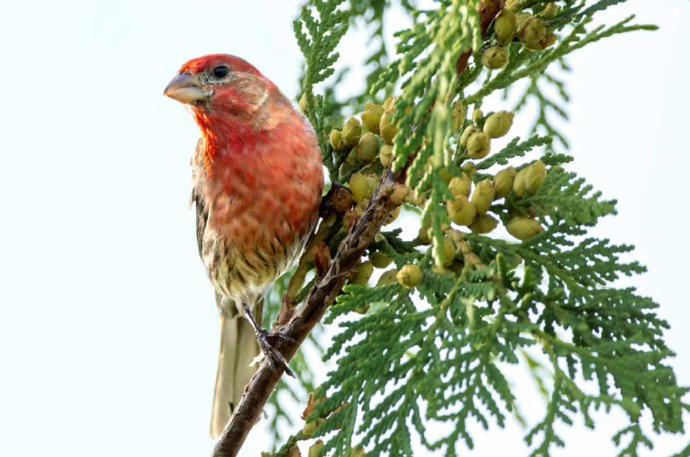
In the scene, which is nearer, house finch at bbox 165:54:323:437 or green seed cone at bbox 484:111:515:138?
green seed cone at bbox 484:111:515:138

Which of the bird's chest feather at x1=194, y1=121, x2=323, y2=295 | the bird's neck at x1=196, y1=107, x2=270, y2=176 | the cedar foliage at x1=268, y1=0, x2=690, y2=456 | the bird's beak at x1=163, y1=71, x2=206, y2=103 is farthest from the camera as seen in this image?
the bird's beak at x1=163, y1=71, x2=206, y2=103

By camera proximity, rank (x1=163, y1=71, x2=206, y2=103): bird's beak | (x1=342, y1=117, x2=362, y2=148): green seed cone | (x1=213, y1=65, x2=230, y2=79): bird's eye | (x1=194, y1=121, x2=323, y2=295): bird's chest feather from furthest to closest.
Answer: (x1=213, y1=65, x2=230, y2=79): bird's eye < (x1=163, y1=71, x2=206, y2=103): bird's beak < (x1=194, y1=121, x2=323, y2=295): bird's chest feather < (x1=342, y1=117, x2=362, y2=148): green seed cone

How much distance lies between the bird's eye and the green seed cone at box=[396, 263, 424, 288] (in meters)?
2.04

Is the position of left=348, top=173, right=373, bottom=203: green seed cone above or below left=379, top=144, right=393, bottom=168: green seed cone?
above

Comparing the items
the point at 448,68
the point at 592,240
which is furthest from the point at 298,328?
the point at 448,68

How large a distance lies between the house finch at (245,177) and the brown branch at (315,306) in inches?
22.0

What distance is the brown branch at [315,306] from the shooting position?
273cm

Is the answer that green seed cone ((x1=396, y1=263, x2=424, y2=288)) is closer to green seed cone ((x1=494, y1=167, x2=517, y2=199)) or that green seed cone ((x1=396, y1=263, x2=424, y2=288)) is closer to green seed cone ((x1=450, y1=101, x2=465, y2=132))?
green seed cone ((x1=494, y1=167, x2=517, y2=199))

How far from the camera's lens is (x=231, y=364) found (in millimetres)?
4777

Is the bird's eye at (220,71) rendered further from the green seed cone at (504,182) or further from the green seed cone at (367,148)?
the green seed cone at (504,182)

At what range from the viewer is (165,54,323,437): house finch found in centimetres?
383

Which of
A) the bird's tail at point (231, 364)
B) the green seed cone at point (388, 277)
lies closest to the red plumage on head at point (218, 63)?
the bird's tail at point (231, 364)

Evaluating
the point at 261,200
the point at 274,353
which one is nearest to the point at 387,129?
the point at 274,353

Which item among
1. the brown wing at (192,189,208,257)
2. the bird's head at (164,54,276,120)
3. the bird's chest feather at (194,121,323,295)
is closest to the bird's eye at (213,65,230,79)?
the bird's head at (164,54,276,120)
